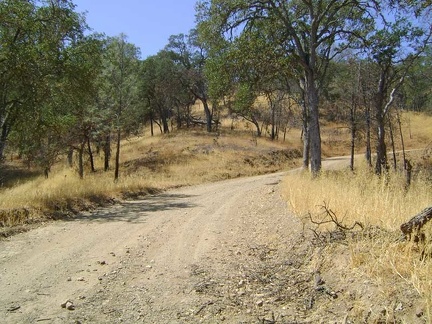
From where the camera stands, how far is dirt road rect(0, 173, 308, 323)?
433 centimetres

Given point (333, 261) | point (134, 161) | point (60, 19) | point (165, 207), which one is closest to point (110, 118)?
point (134, 161)

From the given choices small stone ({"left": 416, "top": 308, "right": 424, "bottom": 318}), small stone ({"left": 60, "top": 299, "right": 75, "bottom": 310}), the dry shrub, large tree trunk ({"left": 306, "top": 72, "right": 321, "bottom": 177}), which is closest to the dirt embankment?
small stone ({"left": 60, "top": 299, "right": 75, "bottom": 310})

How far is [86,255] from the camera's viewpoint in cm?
654

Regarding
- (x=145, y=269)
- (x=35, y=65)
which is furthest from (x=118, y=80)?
(x=145, y=269)

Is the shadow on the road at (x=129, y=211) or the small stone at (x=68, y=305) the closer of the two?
the small stone at (x=68, y=305)

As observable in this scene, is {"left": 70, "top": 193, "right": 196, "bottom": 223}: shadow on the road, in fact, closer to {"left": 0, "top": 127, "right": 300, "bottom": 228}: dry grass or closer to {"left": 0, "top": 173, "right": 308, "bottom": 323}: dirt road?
{"left": 0, "top": 173, "right": 308, "bottom": 323}: dirt road

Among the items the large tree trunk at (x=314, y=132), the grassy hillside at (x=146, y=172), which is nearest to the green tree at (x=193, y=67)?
the grassy hillside at (x=146, y=172)

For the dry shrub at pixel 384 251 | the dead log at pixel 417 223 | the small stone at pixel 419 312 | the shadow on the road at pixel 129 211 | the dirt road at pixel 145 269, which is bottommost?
the shadow on the road at pixel 129 211

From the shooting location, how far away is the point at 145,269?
5730 millimetres

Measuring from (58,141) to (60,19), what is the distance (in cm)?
1174

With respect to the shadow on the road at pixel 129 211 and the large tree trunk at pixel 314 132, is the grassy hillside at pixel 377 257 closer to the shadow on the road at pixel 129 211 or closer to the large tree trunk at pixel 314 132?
the shadow on the road at pixel 129 211

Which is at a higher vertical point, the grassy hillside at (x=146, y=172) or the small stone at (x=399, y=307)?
the small stone at (x=399, y=307)

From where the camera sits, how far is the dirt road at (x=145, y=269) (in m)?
4.33

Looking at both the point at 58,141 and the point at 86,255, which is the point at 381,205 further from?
the point at 58,141
